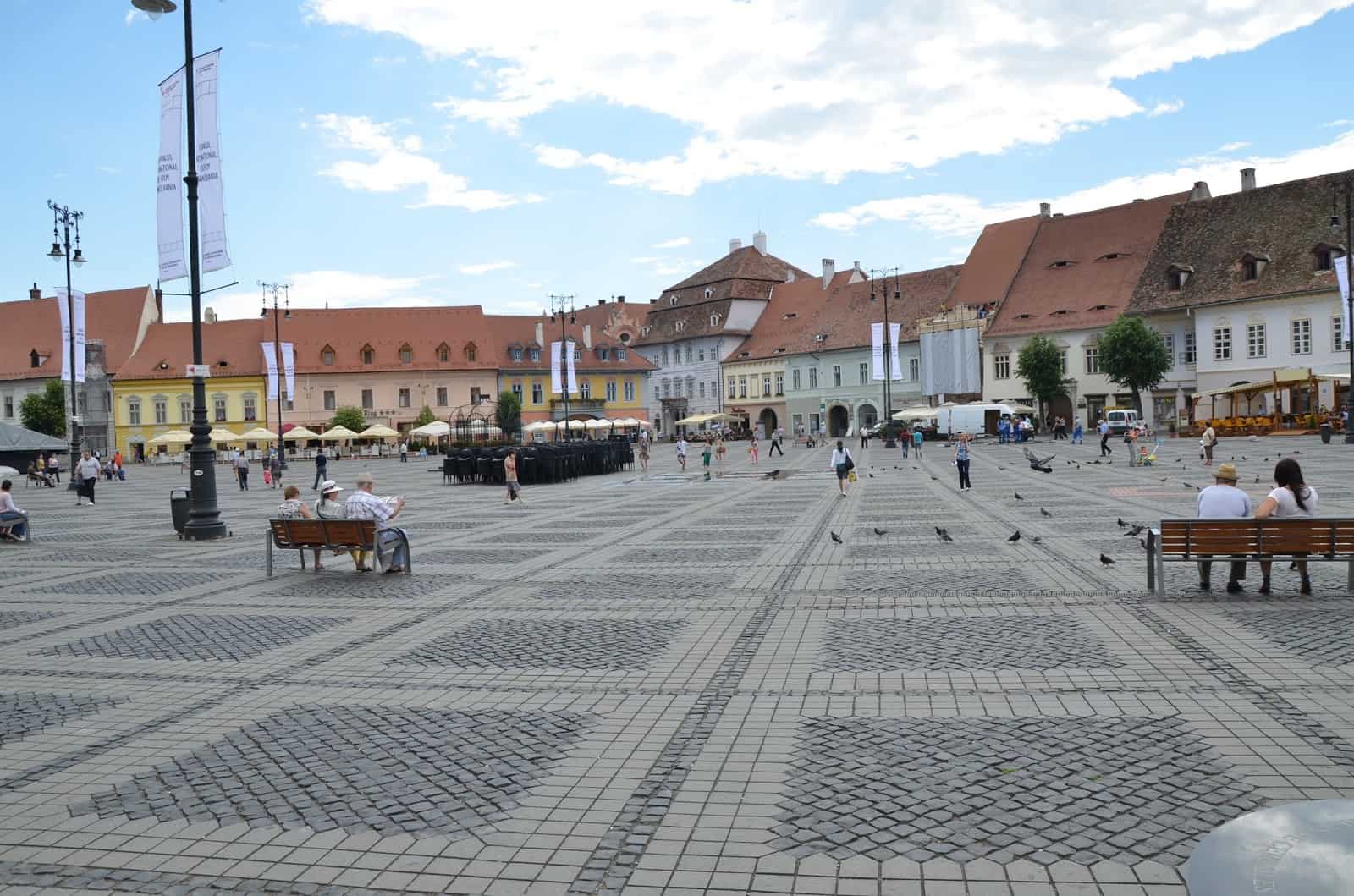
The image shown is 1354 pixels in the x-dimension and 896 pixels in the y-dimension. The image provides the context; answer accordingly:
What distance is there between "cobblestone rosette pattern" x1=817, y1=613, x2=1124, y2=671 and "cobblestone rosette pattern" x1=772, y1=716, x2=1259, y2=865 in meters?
1.43

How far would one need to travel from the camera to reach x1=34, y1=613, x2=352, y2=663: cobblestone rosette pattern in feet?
29.6

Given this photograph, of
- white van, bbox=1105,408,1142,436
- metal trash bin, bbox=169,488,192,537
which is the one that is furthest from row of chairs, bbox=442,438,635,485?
white van, bbox=1105,408,1142,436

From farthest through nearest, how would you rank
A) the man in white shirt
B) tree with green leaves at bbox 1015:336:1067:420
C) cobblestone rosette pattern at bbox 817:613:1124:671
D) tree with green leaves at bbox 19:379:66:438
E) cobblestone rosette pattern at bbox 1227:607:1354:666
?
tree with green leaves at bbox 19:379:66:438 < tree with green leaves at bbox 1015:336:1067:420 < the man in white shirt < cobblestone rosette pattern at bbox 817:613:1124:671 < cobblestone rosette pattern at bbox 1227:607:1354:666

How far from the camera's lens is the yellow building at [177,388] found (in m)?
80.0

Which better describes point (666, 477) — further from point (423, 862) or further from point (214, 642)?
point (423, 862)

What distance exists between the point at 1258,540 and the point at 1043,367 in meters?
54.0

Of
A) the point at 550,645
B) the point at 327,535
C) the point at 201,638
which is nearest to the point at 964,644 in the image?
the point at 550,645

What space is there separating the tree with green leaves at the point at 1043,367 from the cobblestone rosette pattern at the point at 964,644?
55001 millimetres

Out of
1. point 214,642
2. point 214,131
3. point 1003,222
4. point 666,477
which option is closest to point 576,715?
point 214,642

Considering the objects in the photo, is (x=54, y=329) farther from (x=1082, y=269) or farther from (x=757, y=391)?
(x=1082, y=269)

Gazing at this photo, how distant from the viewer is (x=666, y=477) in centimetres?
3641

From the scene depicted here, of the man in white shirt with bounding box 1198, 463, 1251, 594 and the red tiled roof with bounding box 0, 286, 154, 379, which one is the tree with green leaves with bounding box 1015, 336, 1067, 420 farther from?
the red tiled roof with bounding box 0, 286, 154, 379

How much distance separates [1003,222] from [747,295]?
23.9 m

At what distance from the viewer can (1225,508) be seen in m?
10.7
